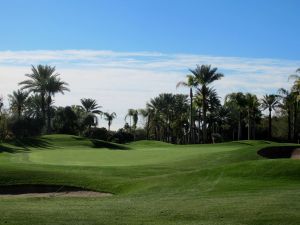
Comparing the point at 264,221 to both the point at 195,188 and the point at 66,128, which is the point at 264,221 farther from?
the point at 66,128

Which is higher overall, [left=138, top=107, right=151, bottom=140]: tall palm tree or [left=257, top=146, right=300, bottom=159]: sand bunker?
[left=138, top=107, right=151, bottom=140]: tall palm tree

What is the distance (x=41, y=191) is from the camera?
24750mm

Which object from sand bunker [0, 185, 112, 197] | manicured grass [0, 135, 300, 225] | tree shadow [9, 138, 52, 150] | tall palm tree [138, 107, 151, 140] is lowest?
sand bunker [0, 185, 112, 197]

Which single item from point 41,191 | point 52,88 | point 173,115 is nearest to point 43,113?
point 52,88

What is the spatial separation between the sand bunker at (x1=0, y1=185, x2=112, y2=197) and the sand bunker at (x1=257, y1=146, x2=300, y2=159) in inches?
695

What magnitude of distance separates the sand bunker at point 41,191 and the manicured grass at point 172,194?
0.41 m

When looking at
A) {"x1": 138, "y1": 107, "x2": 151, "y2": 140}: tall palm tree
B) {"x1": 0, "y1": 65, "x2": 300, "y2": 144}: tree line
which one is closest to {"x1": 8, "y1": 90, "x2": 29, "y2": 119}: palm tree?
{"x1": 0, "y1": 65, "x2": 300, "y2": 144}: tree line

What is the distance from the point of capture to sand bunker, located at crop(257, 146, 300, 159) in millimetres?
39188

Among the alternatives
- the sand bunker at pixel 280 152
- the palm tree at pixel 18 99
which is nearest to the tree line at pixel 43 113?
the palm tree at pixel 18 99

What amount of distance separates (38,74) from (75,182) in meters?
71.1

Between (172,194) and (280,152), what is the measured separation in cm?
2247

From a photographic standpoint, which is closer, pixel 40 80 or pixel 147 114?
pixel 40 80

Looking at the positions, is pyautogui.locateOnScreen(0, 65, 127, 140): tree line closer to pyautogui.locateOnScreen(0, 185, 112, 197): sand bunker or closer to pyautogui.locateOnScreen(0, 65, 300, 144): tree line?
pyautogui.locateOnScreen(0, 65, 300, 144): tree line

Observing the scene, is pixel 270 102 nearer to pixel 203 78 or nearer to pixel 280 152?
pixel 203 78
